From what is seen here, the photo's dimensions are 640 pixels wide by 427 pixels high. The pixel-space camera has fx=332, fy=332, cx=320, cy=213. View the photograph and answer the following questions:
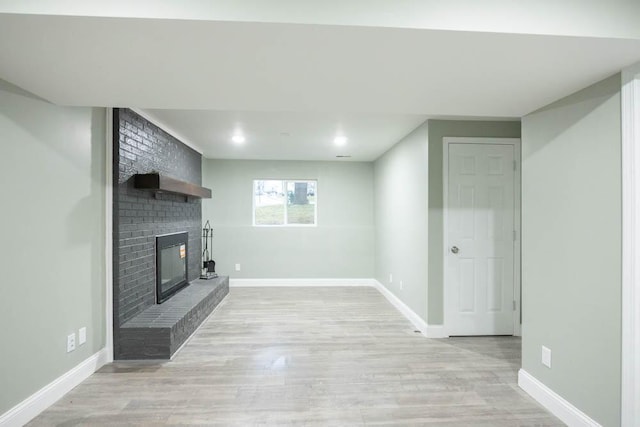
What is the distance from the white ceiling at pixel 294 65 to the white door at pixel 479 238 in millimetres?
1169

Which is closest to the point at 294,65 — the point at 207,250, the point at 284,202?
the point at 284,202

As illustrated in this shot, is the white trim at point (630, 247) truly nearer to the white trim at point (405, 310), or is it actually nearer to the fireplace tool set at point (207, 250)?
the white trim at point (405, 310)

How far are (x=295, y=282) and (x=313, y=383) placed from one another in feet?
11.9

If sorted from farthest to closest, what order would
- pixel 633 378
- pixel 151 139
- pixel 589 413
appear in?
1. pixel 151 139
2. pixel 589 413
3. pixel 633 378

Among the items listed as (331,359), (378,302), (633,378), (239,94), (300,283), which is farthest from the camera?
(300,283)

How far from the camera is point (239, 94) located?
2.12 metres

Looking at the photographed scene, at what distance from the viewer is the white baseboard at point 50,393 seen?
2.01 meters

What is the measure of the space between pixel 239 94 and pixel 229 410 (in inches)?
82.4

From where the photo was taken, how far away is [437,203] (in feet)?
11.8

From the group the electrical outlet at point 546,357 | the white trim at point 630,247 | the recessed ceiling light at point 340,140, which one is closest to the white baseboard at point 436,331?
the electrical outlet at point 546,357

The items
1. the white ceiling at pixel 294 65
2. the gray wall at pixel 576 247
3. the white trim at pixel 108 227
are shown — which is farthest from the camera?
the white trim at pixel 108 227

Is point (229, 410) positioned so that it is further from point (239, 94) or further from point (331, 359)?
point (239, 94)

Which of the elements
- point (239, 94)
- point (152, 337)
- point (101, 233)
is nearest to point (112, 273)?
point (101, 233)

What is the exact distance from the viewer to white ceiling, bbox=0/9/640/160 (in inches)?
56.2
